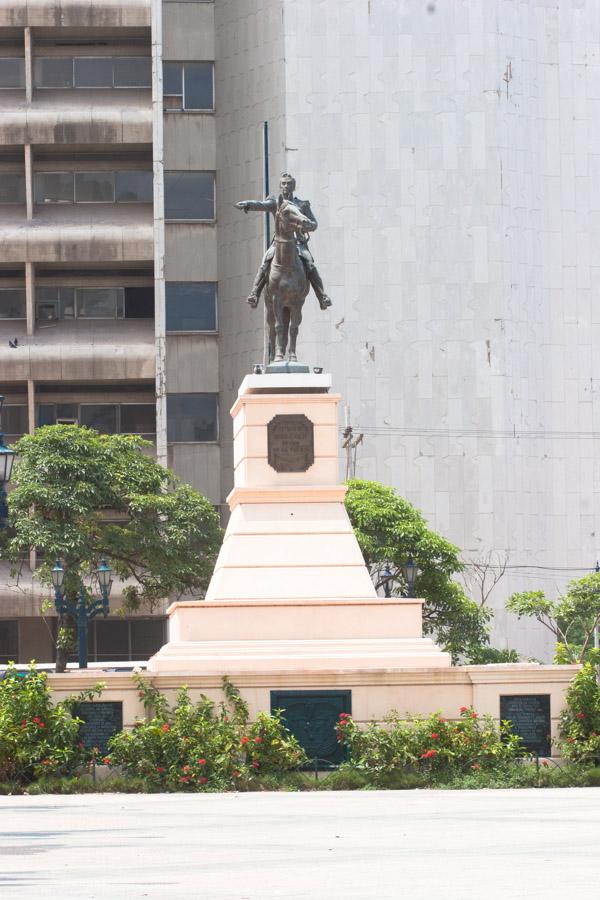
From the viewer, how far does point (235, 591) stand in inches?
1212

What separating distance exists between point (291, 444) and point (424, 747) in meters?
6.79

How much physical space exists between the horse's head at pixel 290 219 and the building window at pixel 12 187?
46220mm

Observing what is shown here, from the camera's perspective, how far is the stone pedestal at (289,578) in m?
29.3

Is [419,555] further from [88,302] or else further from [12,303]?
[12,303]

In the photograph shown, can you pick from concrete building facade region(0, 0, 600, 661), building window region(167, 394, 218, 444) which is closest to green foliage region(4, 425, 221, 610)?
concrete building facade region(0, 0, 600, 661)

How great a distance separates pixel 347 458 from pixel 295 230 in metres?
34.9

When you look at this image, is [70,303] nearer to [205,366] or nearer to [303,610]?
[205,366]

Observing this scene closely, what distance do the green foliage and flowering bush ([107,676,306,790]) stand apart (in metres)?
26.6

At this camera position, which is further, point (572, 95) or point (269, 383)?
point (572, 95)

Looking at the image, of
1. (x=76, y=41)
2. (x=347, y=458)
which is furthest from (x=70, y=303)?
(x=347, y=458)

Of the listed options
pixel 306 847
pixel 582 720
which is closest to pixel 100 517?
pixel 582 720

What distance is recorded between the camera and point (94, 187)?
7700 centimetres

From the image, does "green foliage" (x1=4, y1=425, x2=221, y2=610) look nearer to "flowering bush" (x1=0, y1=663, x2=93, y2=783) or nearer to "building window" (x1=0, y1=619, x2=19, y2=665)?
"building window" (x1=0, y1=619, x2=19, y2=665)

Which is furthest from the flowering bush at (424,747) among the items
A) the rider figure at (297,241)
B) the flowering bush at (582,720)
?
the rider figure at (297,241)
